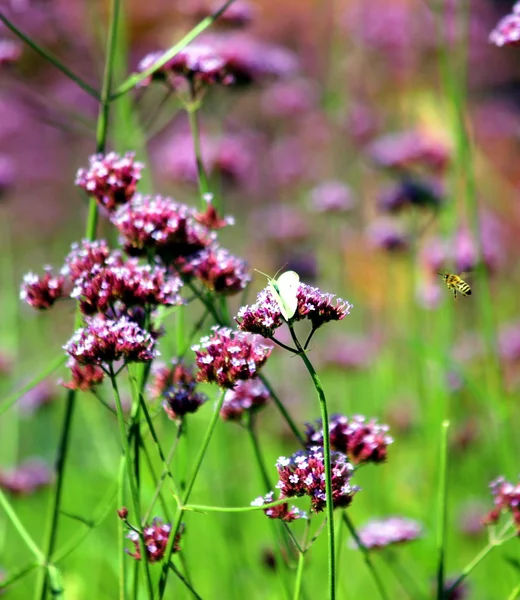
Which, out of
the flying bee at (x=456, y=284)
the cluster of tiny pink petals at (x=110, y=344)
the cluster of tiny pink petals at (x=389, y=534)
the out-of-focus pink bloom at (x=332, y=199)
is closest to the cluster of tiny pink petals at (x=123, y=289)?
the cluster of tiny pink petals at (x=110, y=344)

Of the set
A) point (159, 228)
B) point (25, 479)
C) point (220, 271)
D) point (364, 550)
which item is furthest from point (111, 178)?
point (25, 479)

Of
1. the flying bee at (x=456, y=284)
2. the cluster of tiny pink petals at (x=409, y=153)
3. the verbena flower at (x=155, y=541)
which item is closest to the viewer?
the verbena flower at (x=155, y=541)

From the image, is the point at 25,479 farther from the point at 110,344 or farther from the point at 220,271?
the point at 110,344

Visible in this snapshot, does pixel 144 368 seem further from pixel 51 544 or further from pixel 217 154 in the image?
pixel 217 154

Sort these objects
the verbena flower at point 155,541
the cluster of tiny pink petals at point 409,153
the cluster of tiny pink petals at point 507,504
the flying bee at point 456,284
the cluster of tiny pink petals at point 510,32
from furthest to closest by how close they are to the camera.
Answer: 1. the cluster of tiny pink petals at point 409,153
2. the flying bee at point 456,284
3. the cluster of tiny pink petals at point 510,32
4. the cluster of tiny pink petals at point 507,504
5. the verbena flower at point 155,541

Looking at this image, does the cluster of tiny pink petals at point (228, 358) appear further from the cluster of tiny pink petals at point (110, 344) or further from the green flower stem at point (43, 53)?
Answer: the green flower stem at point (43, 53)

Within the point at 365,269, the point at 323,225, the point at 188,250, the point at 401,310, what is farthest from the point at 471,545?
the point at 365,269
